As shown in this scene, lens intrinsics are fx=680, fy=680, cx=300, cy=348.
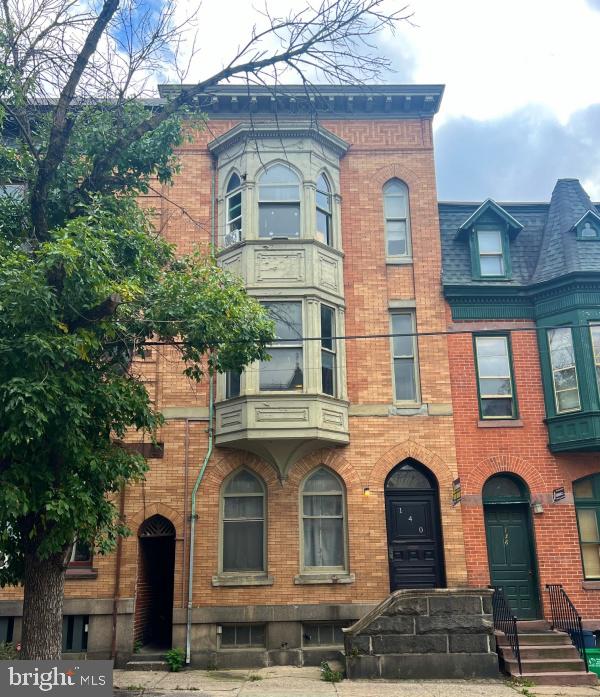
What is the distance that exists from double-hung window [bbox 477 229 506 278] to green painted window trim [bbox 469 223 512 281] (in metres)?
0.04

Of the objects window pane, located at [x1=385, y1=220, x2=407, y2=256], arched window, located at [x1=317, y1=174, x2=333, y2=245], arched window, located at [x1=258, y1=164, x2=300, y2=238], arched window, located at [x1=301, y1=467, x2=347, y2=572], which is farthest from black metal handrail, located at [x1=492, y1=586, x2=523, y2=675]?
arched window, located at [x1=258, y1=164, x2=300, y2=238]

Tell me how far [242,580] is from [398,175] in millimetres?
9699

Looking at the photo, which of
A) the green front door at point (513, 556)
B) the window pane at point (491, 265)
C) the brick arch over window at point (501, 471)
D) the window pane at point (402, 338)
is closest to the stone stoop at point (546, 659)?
the green front door at point (513, 556)

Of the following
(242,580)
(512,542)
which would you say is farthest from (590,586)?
(242,580)

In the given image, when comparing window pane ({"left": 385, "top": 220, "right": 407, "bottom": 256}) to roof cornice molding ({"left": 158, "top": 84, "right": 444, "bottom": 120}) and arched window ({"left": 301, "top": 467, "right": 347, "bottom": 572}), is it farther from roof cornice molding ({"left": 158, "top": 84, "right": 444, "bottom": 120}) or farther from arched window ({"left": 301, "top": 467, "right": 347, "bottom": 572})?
arched window ({"left": 301, "top": 467, "right": 347, "bottom": 572})

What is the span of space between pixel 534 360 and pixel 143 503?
8966mm

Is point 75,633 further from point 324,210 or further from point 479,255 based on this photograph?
point 479,255

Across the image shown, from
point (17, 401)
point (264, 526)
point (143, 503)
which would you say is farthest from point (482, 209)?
point (17, 401)

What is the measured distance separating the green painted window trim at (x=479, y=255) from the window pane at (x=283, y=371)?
4.66m

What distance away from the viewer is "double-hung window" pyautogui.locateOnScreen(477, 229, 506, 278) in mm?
15789

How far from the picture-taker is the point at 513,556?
14125 millimetres

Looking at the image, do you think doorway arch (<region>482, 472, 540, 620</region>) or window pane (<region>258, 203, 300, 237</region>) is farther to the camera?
window pane (<region>258, 203, 300, 237</region>)

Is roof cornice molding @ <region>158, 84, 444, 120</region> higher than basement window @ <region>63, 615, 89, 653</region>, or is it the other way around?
roof cornice molding @ <region>158, 84, 444, 120</region>

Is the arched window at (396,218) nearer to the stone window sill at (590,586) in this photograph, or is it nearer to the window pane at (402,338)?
the window pane at (402,338)
